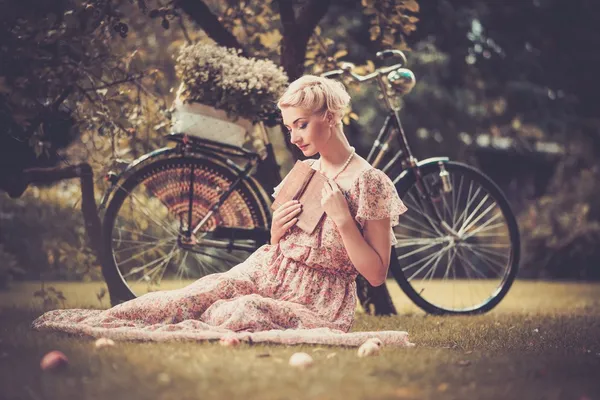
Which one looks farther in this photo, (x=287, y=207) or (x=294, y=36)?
(x=294, y=36)

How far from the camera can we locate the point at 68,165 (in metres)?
4.41

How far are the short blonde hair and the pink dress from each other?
0.31 meters

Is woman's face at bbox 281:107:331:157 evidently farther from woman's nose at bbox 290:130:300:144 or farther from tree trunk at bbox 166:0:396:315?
tree trunk at bbox 166:0:396:315

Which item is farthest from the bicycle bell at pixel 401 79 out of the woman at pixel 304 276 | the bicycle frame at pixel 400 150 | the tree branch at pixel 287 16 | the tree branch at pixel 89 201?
the tree branch at pixel 89 201

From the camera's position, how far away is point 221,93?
4082mm

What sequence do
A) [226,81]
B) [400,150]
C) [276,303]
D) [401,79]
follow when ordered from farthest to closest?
[400,150] < [401,79] < [226,81] < [276,303]

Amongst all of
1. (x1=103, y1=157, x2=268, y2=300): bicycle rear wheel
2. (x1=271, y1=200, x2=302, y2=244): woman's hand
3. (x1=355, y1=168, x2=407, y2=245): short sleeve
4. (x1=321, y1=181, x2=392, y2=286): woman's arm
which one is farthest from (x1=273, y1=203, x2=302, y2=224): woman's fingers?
(x1=103, y1=157, x2=268, y2=300): bicycle rear wheel

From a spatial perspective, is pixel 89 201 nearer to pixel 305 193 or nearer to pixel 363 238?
pixel 305 193

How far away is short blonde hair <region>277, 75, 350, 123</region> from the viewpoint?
10.7ft

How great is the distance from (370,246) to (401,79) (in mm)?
1470

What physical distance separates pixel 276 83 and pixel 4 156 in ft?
4.88

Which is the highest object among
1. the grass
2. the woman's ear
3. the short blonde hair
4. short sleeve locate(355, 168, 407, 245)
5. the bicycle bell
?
the bicycle bell

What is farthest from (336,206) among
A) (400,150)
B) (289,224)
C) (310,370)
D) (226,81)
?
(400,150)

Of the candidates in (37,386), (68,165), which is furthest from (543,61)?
(37,386)
